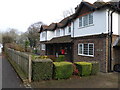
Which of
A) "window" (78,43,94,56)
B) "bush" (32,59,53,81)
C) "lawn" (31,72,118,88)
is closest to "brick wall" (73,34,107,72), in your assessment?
"window" (78,43,94,56)

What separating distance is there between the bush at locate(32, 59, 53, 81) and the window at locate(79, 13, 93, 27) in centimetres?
715

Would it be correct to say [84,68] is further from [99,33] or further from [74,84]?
[99,33]

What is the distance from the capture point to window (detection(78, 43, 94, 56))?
41.9ft

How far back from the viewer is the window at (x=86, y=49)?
12767 mm

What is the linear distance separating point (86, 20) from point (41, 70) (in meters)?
8.06

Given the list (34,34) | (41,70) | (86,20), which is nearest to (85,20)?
(86,20)

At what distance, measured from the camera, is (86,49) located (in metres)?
13.5

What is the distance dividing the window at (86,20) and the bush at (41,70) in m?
7.15

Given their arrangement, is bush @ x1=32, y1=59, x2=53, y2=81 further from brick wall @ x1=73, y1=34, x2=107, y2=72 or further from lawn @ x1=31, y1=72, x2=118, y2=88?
brick wall @ x1=73, y1=34, x2=107, y2=72

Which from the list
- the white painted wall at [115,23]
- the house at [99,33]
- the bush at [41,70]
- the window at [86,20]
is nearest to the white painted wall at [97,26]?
the house at [99,33]

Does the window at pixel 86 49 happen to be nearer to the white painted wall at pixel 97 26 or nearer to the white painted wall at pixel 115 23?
the white painted wall at pixel 97 26

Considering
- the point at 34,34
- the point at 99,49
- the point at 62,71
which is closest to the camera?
the point at 62,71

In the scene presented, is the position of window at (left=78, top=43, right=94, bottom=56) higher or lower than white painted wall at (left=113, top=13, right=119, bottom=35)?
lower

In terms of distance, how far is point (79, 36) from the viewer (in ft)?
47.7
